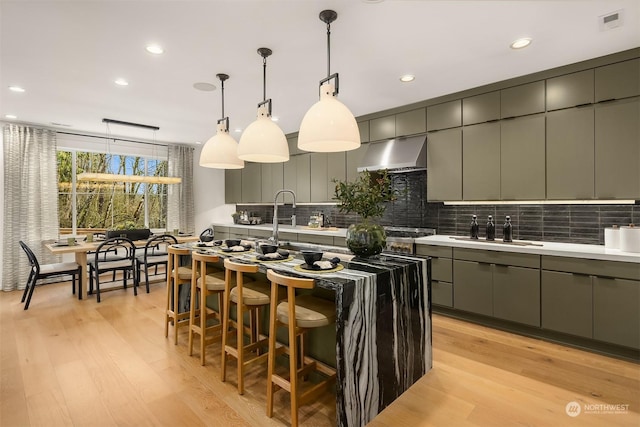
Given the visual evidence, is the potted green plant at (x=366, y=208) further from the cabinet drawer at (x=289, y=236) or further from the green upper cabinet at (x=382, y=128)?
the cabinet drawer at (x=289, y=236)

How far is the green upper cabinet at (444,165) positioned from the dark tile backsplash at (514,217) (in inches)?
11.5

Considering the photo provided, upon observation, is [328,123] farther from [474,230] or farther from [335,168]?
[335,168]

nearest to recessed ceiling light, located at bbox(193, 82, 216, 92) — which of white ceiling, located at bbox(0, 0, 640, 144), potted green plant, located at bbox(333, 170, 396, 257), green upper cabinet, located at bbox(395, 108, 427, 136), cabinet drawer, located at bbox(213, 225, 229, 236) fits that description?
white ceiling, located at bbox(0, 0, 640, 144)

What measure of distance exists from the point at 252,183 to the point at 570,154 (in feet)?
17.2

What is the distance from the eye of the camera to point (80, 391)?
222 centimetres

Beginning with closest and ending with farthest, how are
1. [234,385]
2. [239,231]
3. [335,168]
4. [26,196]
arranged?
[234,385] < [26,196] < [335,168] < [239,231]

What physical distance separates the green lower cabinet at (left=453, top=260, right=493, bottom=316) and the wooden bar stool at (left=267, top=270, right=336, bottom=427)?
1.96 m

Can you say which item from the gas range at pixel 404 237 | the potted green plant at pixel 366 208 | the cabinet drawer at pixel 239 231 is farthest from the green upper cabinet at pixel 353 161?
the cabinet drawer at pixel 239 231

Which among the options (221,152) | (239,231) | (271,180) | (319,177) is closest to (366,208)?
(221,152)

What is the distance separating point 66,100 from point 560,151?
5.57 metres

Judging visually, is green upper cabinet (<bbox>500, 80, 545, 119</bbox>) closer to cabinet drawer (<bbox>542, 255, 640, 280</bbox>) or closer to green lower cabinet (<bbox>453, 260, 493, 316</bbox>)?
cabinet drawer (<bbox>542, 255, 640, 280</bbox>)

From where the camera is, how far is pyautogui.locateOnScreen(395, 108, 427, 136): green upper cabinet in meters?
4.02

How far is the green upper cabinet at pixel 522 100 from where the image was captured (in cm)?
317

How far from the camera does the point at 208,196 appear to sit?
717 cm
